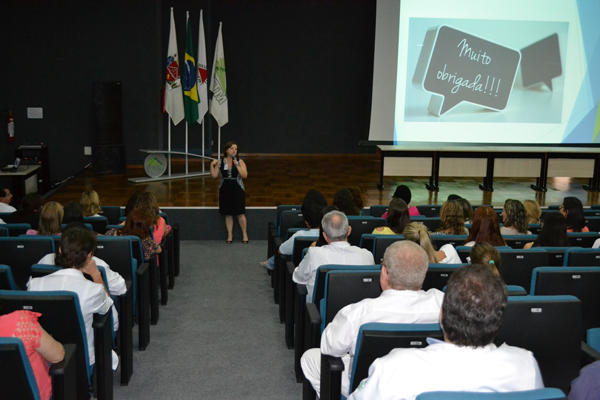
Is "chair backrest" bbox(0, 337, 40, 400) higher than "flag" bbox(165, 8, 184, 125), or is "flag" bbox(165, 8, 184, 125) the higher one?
"flag" bbox(165, 8, 184, 125)

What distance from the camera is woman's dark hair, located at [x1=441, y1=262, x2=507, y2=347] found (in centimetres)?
176

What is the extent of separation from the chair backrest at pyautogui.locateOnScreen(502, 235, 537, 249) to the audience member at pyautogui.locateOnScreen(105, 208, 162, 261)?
2.64 m

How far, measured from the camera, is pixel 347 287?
9.55 ft

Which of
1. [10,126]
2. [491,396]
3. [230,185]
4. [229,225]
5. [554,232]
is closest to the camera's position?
[491,396]

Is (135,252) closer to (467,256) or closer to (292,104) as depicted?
(467,256)

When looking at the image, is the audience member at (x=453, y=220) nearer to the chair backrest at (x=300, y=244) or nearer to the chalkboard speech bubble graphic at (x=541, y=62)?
the chair backrest at (x=300, y=244)

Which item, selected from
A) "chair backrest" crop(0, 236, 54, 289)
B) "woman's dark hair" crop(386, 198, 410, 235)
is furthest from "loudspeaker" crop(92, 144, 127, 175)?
"woman's dark hair" crop(386, 198, 410, 235)

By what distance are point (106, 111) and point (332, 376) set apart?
9.11 m

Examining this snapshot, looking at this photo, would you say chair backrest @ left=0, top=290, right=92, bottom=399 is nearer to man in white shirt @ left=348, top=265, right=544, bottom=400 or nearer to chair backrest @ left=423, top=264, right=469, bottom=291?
man in white shirt @ left=348, top=265, right=544, bottom=400

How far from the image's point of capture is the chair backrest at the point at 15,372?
2008 mm

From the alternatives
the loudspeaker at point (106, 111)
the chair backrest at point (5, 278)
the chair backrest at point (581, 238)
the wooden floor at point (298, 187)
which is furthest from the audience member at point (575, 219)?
the loudspeaker at point (106, 111)

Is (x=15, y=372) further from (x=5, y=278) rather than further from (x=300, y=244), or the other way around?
(x=300, y=244)

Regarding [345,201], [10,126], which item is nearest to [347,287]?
Result: [345,201]

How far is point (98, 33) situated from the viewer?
35.3ft
